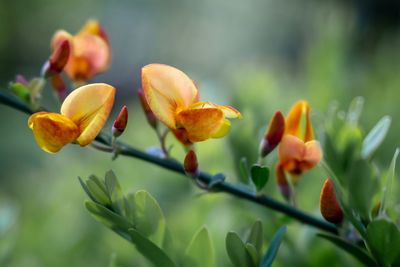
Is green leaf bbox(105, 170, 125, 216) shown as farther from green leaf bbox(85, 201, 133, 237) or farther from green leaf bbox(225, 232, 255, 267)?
green leaf bbox(225, 232, 255, 267)

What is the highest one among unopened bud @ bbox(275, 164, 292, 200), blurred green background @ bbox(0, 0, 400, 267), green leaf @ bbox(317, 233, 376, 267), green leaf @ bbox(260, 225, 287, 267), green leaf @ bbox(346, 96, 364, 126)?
green leaf @ bbox(346, 96, 364, 126)

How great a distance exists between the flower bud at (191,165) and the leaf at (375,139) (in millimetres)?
278

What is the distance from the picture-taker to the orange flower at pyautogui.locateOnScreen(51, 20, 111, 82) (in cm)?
112

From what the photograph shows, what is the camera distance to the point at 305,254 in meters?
1.23

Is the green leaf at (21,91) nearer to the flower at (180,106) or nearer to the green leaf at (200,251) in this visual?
the flower at (180,106)

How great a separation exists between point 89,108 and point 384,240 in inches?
15.7

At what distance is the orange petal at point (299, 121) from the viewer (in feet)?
3.28

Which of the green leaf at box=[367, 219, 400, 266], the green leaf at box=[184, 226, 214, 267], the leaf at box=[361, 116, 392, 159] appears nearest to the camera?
the green leaf at box=[367, 219, 400, 266]

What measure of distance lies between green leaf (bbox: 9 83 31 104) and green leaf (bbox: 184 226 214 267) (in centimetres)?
33

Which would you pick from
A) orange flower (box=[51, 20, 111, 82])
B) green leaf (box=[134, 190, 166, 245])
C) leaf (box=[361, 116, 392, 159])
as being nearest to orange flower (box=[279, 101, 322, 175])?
leaf (box=[361, 116, 392, 159])

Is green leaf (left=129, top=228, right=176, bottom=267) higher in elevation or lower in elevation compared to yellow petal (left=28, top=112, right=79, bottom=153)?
lower

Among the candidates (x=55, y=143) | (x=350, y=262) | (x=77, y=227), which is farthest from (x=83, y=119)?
(x=77, y=227)

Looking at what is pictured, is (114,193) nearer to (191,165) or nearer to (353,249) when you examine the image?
(191,165)

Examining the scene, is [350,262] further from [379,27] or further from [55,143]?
[379,27]
